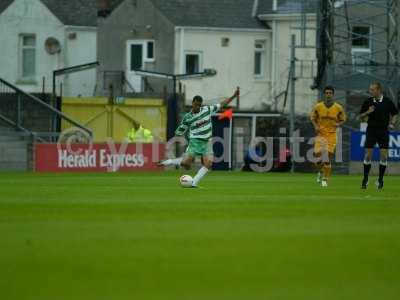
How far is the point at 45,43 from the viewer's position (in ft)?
198

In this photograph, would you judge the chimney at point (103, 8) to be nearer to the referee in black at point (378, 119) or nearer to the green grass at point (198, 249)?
the referee in black at point (378, 119)

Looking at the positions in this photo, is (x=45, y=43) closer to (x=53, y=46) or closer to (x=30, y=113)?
(x=53, y=46)

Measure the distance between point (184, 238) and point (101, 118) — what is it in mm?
33715

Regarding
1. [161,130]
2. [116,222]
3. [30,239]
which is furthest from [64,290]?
[161,130]

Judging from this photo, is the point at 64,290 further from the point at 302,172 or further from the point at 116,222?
the point at 302,172

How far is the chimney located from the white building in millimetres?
771

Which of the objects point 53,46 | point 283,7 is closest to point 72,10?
point 53,46

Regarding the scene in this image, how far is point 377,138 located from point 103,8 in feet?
119

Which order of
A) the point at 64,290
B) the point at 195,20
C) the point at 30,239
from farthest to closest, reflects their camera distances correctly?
the point at 195,20 < the point at 30,239 < the point at 64,290

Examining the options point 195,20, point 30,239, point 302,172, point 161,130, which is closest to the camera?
point 30,239

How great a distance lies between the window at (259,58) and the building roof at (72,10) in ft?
27.1

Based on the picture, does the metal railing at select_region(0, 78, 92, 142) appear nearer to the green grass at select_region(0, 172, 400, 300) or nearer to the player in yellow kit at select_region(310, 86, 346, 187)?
the player in yellow kit at select_region(310, 86, 346, 187)

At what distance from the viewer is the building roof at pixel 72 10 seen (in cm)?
6066

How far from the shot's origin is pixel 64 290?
9.90m
